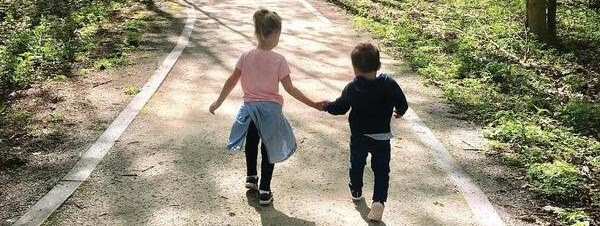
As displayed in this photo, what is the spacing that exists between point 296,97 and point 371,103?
2.19 feet

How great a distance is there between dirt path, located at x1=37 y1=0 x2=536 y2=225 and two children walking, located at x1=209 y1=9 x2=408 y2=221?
0.29 m

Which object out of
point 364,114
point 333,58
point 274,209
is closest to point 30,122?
point 274,209

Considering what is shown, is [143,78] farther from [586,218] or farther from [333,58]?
[586,218]

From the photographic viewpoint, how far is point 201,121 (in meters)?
7.40

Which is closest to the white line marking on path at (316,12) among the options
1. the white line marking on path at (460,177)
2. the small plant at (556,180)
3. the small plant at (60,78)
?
the small plant at (60,78)

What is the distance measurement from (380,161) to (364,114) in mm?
427

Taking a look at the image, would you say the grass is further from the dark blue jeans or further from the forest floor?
the dark blue jeans

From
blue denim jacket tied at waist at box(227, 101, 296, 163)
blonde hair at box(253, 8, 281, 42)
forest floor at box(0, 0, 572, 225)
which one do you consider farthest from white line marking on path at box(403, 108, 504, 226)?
blonde hair at box(253, 8, 281, 42)

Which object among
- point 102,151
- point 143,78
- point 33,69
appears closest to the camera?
point 102,151

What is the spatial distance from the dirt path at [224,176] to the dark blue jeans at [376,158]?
272 mm

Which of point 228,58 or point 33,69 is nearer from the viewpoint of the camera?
point 33,69

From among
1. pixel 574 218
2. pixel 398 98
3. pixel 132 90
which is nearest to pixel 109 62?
pixel 132 90

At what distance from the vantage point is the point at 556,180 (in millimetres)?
5711

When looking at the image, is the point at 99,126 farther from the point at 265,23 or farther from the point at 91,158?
the point at 265,23
